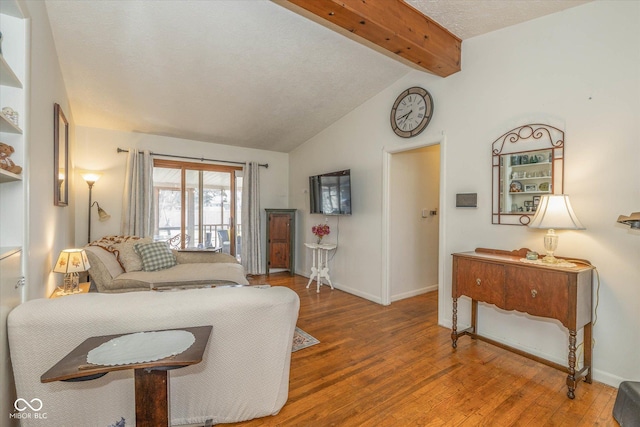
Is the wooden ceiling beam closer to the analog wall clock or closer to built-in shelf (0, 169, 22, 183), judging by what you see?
the analog wall clock

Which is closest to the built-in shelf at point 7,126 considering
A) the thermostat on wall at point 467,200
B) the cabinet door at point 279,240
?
the thermostat on wall at point 467,200

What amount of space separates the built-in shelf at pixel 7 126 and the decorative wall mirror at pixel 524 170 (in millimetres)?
3349

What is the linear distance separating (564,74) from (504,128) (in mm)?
538

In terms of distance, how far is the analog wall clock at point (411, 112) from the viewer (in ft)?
10.7

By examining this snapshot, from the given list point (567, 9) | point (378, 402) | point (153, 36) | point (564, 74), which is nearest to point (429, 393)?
point (378, 402)

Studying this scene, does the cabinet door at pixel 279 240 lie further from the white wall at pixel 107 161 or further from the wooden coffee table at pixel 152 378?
the wooden coffee table at pixel 152 378

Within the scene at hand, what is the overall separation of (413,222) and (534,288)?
208cm

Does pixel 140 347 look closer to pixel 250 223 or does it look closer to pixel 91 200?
pixel 91 200

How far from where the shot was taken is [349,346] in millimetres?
2656

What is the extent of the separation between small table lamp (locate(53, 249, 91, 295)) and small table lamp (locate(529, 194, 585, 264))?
3495 millimetres

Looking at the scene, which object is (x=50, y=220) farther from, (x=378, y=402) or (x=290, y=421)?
(x=378, y=402)

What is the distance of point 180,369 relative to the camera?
5.10 ft

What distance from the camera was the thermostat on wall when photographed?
9.27ft

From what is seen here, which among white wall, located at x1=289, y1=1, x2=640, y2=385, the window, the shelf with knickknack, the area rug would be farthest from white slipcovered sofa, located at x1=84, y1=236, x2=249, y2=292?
white wall, located at x1=289, y1=1, x2=640, y2=385
